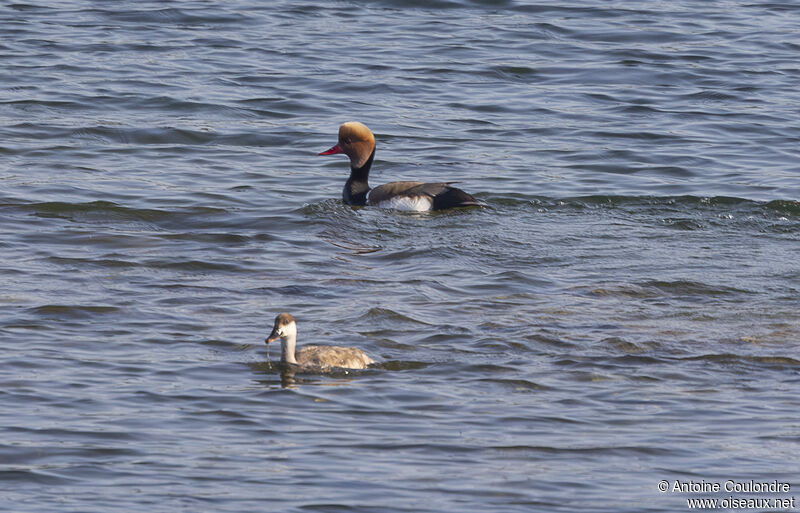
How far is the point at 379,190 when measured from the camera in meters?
14.2

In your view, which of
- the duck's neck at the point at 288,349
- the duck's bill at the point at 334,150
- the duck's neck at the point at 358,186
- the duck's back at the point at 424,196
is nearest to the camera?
the duck's neck at the point at 288,349

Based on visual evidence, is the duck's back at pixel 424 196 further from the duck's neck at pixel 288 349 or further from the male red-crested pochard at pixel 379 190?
the duck's neck at pixel 288 349

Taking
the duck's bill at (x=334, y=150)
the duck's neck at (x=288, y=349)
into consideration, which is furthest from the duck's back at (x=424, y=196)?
the duck's neck at (x=288, y=349)

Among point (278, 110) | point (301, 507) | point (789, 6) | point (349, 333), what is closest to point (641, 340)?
point (349, 333)

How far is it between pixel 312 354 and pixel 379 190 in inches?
215

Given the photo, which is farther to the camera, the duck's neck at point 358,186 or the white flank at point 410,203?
the duck's neck at point 358,186

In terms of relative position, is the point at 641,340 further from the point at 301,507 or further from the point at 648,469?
the point at 301,507

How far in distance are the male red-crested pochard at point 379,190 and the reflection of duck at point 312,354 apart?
484 cm

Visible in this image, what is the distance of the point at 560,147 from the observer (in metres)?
16.7

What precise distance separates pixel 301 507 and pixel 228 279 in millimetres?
4725

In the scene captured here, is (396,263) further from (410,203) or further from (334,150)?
(334,150)

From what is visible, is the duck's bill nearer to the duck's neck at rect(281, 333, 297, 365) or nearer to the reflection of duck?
the reflection of duck

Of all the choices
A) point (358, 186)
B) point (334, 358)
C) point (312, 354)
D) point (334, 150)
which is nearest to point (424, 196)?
point (358, 186)

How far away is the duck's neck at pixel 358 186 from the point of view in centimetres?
1444
